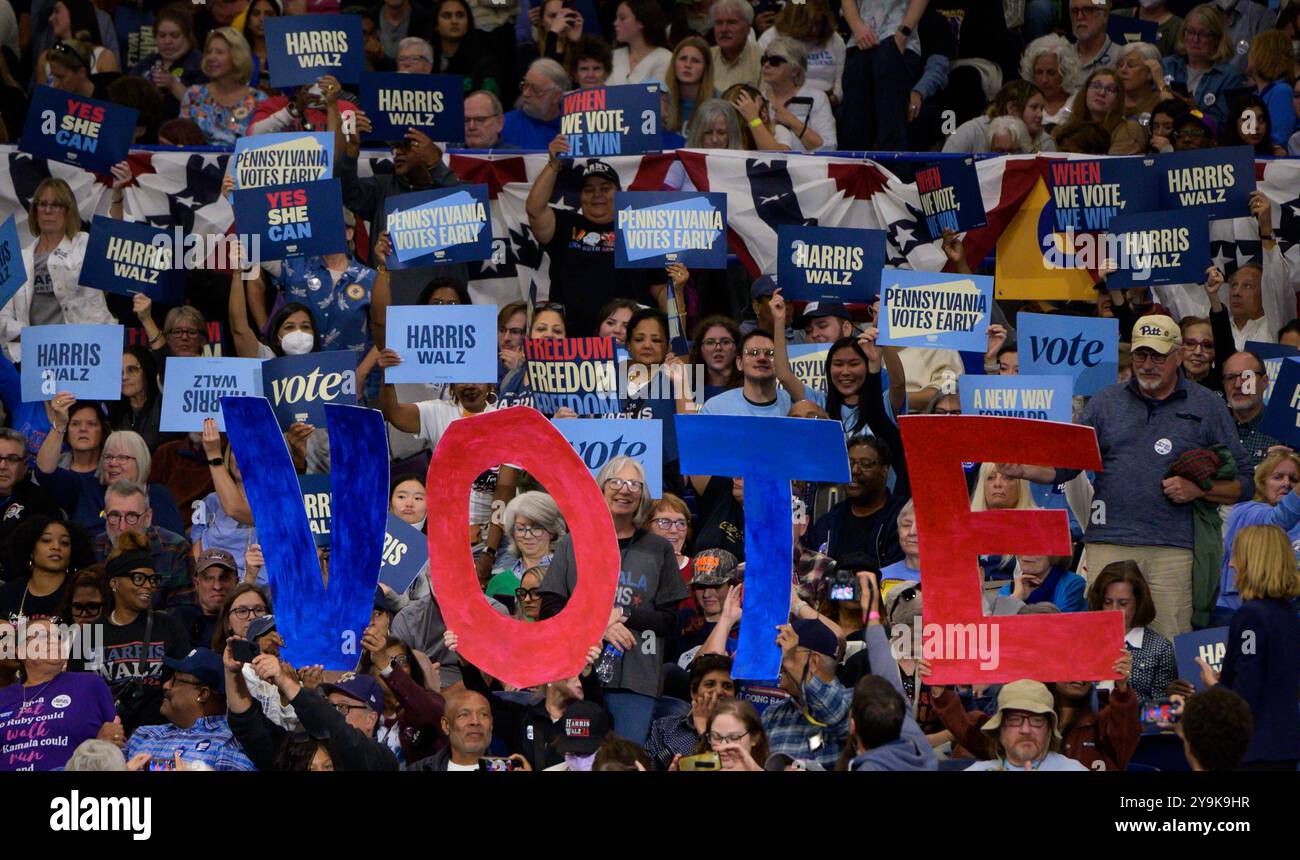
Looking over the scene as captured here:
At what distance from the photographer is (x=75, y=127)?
12.3 m

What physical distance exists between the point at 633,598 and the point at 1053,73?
17.4 feet

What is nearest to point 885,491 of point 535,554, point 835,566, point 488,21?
point 835,566

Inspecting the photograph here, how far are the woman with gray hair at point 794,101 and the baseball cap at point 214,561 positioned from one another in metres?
4.20

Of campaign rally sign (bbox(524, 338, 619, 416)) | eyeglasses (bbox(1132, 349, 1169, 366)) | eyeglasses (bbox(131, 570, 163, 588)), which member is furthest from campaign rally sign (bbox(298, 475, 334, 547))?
eyeglasses (bbox(1132, 349, 1169, 366))

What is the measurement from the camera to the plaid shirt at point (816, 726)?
8.51 m

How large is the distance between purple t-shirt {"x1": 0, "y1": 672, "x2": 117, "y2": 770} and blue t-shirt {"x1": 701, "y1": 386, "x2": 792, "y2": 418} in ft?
10.4

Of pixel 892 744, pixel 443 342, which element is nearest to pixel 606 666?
pixel 892 744

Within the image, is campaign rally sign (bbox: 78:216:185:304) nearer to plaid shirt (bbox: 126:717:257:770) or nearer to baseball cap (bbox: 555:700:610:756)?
plaid shirt (bbox: 126:717:257:770)

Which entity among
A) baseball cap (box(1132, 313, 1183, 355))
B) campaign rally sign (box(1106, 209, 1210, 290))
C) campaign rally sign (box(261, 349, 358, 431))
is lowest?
campaign rally sign (box(261, 349, 358, 431))

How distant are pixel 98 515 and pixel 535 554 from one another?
2.32 m

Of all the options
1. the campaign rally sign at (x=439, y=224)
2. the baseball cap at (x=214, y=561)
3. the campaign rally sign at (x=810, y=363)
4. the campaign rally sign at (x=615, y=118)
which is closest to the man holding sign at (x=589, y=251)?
the campaign rally sign at (x=615, y=118)

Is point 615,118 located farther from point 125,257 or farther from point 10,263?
point 10,263

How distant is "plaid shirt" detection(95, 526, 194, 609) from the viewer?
418 inches

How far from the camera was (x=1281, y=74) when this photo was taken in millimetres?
13102
